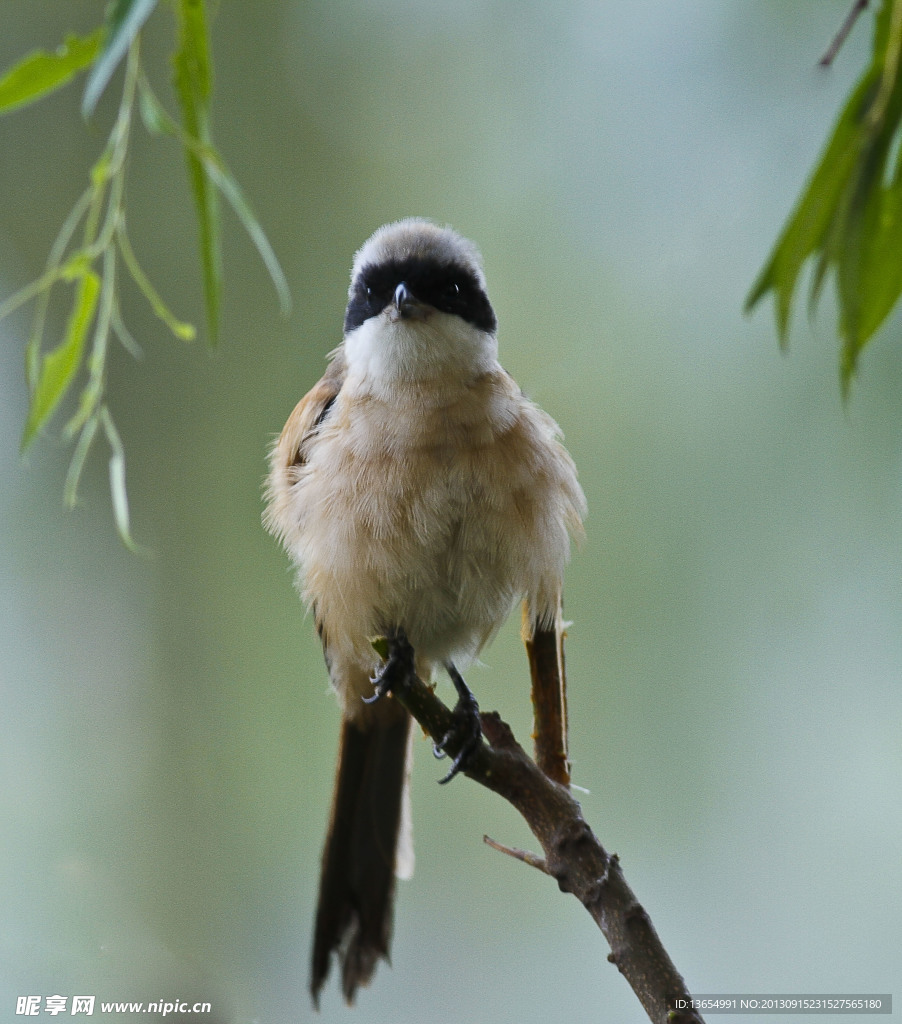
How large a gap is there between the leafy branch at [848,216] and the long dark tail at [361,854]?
1.29m

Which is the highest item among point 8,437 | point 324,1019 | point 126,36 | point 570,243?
point 570,243

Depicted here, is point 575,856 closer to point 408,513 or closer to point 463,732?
point 463,732

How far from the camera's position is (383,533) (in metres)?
1.42

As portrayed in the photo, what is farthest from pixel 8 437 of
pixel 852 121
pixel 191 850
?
pixel 852 121

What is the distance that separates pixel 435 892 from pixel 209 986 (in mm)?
772

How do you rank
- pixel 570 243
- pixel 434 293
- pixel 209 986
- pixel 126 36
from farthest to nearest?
pixel 570 243
pixel 209 986
pixel 434 293
pixel 126 36

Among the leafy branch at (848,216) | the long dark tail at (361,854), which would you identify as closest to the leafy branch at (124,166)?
the leafy branch at (848,216)

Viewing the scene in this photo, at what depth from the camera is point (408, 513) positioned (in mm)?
1409

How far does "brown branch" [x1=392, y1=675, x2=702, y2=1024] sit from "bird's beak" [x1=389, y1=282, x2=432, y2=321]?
21.5 inches

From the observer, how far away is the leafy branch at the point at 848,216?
0.51 meters

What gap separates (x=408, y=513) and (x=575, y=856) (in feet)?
1.72

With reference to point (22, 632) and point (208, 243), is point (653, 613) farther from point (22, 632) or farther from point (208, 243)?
point (208, 243)

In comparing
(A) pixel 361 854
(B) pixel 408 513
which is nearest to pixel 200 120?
(B) pixel 408 513

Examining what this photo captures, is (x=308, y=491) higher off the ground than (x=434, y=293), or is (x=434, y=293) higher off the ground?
(x=434, y=293)
